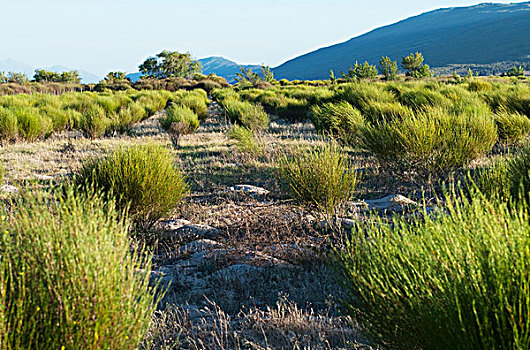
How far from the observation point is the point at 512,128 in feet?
22.7

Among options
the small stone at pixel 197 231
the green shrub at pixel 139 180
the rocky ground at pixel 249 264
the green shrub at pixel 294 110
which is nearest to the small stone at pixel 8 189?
the rocky ground at pixel 249 264

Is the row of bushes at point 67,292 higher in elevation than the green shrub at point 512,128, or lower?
higher

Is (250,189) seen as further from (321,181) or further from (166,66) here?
(166,66)

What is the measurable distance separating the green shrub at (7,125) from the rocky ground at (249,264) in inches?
104

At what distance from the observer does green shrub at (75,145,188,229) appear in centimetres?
377

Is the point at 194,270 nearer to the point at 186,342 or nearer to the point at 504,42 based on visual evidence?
the point at 186,342

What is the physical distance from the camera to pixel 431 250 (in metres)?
1.57

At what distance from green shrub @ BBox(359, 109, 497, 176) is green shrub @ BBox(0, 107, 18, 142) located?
7.50 m

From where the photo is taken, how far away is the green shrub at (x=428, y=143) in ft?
16.2

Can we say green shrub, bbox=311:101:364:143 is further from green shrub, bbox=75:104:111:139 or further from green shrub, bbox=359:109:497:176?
green shrub, bbox=75:104:111:139

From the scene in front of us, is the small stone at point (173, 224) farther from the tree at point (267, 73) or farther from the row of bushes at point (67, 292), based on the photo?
the tree at point (267, 73)

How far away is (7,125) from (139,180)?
6.80m

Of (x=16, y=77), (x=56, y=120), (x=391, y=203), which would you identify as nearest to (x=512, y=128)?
(x=391, y=203)

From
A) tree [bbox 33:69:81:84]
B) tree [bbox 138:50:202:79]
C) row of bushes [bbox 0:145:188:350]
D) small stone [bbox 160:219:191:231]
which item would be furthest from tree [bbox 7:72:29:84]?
row of bushes [bbox 0:145:188:350]
